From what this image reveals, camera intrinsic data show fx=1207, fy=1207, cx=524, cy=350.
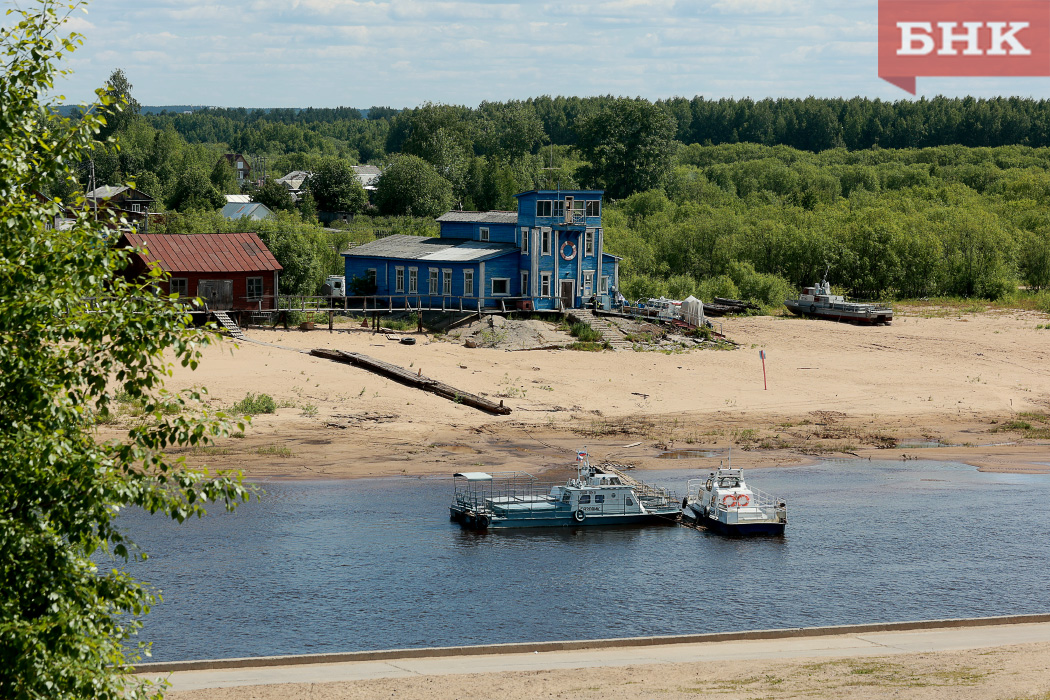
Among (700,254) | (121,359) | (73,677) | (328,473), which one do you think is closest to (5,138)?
(121,359)

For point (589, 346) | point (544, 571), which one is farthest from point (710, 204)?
point (544, 571)

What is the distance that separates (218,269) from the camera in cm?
6806

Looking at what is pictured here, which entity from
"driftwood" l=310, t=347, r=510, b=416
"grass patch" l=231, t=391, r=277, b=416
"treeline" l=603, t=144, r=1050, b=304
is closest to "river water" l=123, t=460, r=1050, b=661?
"grass patch" l=231, t=391, r=277, b=416

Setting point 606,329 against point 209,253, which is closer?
point 209,253

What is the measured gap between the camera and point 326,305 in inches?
3051

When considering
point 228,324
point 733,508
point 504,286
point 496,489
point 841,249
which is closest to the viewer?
point 733,508

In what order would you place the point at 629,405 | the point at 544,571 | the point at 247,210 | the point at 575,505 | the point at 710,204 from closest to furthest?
the point at 544,571
the point at 575,505
the point at 629,405
the point at 247,210
the point at 710,204

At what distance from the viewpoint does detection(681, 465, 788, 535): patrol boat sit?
132 feet

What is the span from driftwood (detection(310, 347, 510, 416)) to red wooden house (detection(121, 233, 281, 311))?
10.5 m

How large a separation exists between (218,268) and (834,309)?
137 feet

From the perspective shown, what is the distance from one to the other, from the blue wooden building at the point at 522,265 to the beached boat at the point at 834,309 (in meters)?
16.2

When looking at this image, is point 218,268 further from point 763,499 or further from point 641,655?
point 641,655

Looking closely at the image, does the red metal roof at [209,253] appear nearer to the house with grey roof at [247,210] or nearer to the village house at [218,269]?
the village house at [218,269]

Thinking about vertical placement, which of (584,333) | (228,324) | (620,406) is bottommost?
(620,406)
